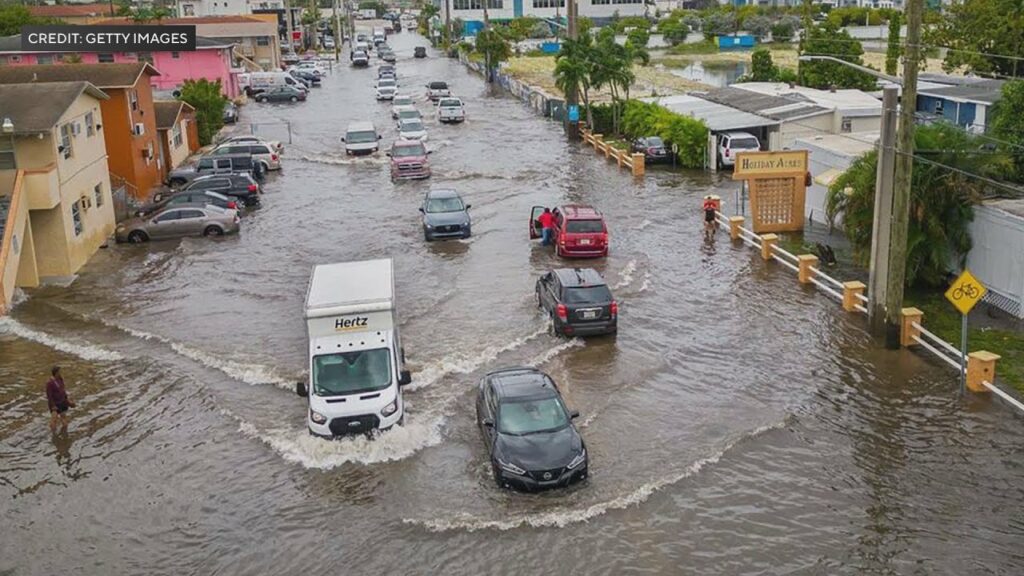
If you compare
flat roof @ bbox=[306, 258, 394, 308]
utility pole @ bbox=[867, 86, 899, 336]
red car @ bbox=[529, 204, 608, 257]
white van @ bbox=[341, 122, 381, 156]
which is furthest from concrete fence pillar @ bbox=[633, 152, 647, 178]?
flat roof @ bbox=[306, 258, 394, 308]

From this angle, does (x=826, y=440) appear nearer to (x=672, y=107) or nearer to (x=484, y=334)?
(x=484, y=334)

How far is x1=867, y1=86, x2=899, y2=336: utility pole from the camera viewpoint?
22625 millimetres

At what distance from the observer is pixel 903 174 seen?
22531 millimetres

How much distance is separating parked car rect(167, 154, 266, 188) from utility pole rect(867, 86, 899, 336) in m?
30.1

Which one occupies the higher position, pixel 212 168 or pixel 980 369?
pixel 212 168

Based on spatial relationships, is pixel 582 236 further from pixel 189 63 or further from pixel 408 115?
pixel 189 63

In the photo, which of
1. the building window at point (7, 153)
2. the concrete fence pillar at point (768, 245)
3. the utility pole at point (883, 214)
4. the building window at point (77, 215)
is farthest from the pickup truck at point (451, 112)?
the utility pole at point (883, 214)

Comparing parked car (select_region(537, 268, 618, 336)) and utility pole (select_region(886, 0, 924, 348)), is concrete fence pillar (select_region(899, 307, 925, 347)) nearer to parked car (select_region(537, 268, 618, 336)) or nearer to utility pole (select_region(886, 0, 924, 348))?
utility pole (select_region(886, 0, 924, 348))

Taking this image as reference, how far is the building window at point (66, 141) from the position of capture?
3238 centimetres

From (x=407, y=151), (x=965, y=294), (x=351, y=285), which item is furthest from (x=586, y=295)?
(x=407, y=151)

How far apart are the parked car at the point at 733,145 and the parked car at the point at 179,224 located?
22438mm

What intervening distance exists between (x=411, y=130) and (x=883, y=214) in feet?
126

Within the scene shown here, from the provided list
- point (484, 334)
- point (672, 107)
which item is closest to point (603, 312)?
point (484, 334)

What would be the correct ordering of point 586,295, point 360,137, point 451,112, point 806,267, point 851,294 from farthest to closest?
point 451,112 → point 360,137 → point 806,267 → point 851,294 → point 586,295
